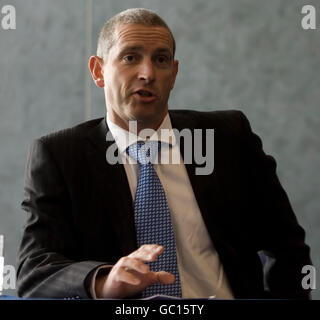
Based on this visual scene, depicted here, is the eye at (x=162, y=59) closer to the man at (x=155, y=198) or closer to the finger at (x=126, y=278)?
the man at (x=155, y=198)

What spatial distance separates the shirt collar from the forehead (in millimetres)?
217

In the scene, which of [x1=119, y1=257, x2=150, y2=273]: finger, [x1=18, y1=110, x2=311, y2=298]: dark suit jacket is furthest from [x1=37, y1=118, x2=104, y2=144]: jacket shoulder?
[x1=119, y1=257, x2=150, y2=273]: finger

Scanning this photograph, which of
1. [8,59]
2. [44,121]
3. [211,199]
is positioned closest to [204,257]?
[211,199]

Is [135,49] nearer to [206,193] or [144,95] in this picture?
[144,95]

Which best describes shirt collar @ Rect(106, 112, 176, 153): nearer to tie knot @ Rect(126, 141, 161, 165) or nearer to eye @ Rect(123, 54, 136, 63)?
tie knot @ Rect(126, 141, 161, 165)

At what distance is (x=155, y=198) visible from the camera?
144 centimetres

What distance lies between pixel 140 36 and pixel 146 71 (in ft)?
0.37

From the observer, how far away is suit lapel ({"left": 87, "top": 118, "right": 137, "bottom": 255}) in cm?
140

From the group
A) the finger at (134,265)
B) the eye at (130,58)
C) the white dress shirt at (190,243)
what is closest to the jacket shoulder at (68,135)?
the white dress shirt at (190,243)

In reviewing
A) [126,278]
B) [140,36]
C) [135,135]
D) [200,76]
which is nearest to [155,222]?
[135,135]

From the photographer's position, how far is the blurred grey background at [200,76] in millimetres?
2326

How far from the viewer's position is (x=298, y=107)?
7.64 ft

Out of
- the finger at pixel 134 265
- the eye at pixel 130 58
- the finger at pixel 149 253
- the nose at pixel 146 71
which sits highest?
the eye at pixel 130 58
